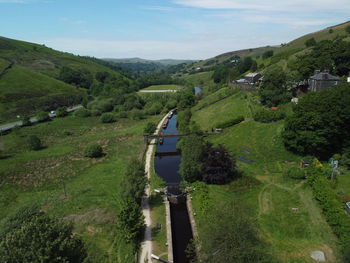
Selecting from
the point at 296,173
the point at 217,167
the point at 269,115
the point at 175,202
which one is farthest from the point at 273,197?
the point at 269,115

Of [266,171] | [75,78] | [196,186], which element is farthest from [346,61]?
[75,78]

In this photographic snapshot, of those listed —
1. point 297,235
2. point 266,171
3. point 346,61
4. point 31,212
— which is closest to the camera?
point 31,212

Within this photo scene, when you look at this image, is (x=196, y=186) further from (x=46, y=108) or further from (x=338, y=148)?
(x=46, y=108)

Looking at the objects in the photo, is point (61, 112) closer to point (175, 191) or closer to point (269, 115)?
point (175, 191)

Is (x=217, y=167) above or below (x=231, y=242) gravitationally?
below

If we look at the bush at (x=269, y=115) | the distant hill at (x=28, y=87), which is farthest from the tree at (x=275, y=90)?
the distant hill at (x=28, y=87)

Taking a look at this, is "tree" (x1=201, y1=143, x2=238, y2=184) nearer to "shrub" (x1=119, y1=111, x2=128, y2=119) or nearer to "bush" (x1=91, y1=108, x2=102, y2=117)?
"shrub" (x1=119, y1=111, x2=128, y2=119)

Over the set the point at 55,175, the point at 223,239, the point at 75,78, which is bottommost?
the point at 55,175

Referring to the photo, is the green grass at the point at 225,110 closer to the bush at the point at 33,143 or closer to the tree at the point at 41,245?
the bush at the point at 33,143
